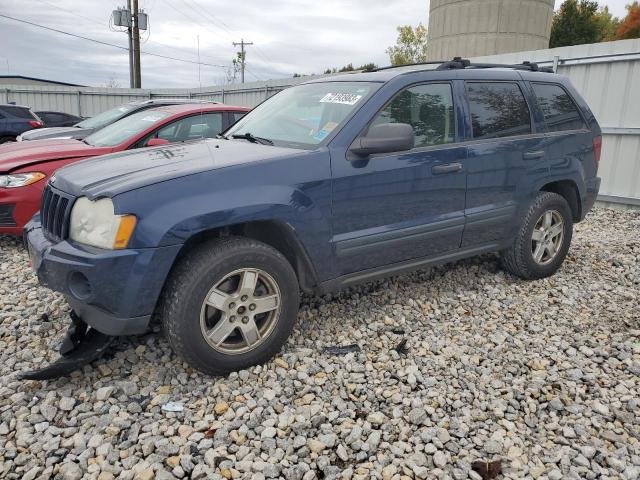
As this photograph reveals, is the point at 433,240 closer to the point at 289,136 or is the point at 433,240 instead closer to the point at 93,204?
the point at 289,136

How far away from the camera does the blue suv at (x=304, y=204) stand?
102 inches

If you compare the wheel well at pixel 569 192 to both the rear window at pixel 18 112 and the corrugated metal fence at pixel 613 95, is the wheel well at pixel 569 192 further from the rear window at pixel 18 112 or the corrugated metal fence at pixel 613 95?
the rear window at pixel 18 112

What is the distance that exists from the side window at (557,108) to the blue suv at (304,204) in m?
0.02

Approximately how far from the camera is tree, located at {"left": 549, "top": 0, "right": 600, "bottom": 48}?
33.6m

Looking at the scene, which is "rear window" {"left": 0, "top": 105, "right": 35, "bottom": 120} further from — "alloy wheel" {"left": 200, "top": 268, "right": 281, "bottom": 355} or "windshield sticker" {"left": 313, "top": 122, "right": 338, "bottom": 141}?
"alloy wheel" {"left": 200, "top": 268, "right": 281, "bottom": 355}

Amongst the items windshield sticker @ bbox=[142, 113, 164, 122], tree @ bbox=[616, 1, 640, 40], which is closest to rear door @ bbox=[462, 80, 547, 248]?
windshield sticker @ bbox=[142, 113, 164, 122]

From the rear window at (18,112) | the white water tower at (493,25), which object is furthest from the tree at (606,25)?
the rear window at (18,112)

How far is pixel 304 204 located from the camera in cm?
295

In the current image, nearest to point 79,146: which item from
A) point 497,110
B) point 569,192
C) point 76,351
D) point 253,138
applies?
point 253,138

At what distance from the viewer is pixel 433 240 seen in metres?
→ 3.65

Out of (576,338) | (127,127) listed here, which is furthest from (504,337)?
(127,127)

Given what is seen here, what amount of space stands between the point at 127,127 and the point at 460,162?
13.8ft

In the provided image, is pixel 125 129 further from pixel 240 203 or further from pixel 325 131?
pixel 240 203

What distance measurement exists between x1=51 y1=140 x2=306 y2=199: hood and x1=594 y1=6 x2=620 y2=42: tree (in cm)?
4036
